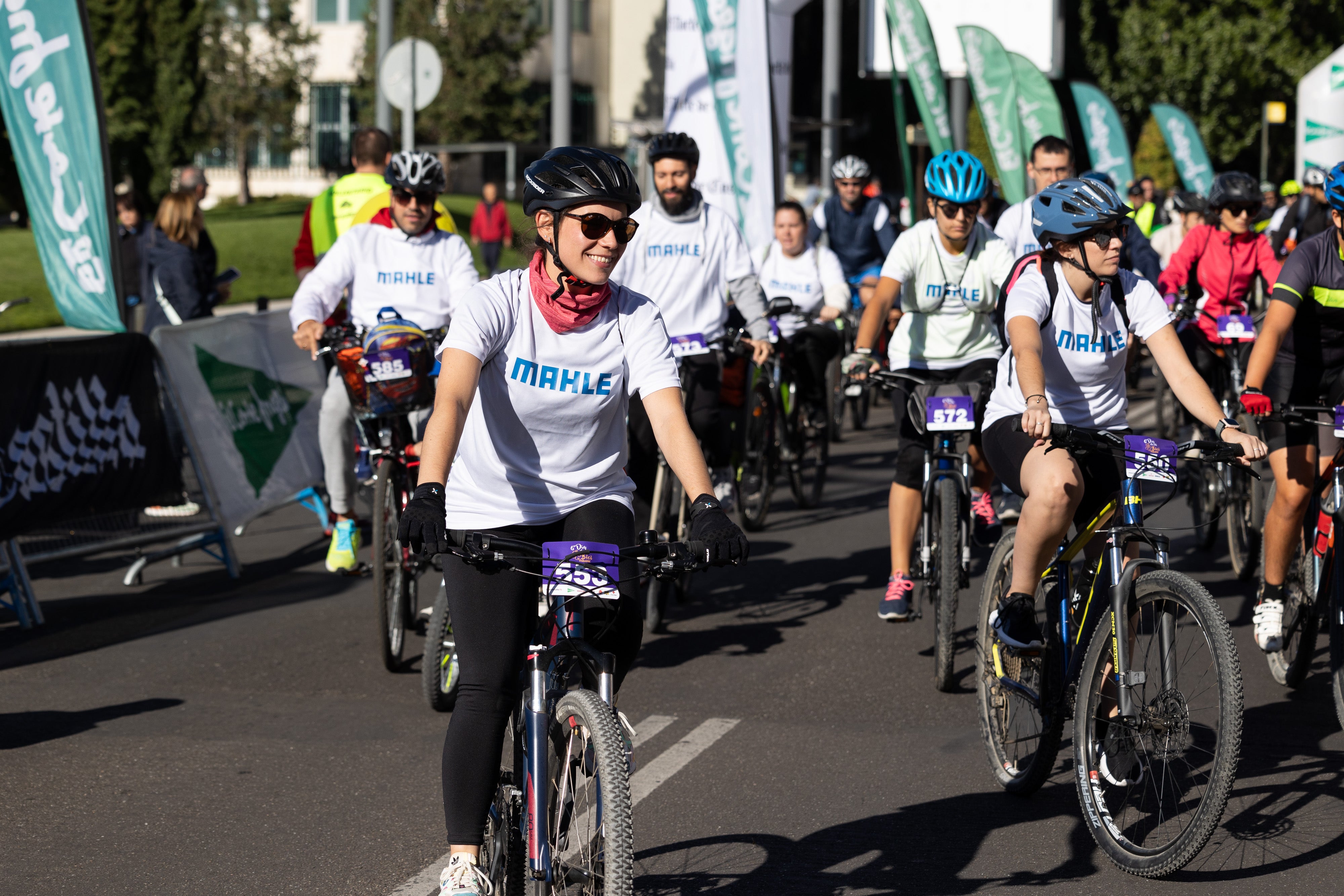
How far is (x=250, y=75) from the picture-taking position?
4500 centimetres

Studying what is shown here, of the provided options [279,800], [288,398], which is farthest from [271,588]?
[279,800]

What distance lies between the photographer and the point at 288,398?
1010cm

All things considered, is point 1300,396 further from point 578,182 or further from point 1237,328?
point 578,182

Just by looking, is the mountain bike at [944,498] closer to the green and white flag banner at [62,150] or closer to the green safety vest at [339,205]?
the green safety vest at [339,205]

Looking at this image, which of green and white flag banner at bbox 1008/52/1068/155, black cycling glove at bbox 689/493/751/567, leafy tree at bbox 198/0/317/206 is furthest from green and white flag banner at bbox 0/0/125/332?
leafy tree at bbox 198/0/317/206

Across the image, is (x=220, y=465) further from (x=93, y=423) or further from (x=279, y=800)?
(x=279, y=800)

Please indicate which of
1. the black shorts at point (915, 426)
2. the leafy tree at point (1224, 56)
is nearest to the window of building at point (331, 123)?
the leafy tree at point (1224, 56)

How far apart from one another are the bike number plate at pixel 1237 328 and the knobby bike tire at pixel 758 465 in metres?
2.76

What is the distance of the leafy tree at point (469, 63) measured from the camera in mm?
43250

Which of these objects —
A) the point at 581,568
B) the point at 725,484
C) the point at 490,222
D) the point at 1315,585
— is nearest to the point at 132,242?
the point at 725,484

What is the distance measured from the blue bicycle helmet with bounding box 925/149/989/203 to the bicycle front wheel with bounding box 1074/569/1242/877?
2.76 meters

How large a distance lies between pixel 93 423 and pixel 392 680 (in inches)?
103

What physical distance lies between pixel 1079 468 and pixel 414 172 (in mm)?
3543

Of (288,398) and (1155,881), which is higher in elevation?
(288,398)
